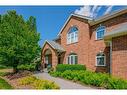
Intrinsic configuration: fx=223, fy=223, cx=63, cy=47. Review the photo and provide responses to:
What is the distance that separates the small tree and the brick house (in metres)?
4.93

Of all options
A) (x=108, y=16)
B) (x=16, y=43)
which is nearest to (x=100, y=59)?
(x=108, y=16)

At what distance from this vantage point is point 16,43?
24.3 m

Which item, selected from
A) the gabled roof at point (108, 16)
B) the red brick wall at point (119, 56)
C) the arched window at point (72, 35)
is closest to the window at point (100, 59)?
the gabled roof at point (108, 16)

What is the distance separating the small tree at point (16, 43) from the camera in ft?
79.7

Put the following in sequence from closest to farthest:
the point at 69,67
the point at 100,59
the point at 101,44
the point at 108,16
→ the point at 108,16, the point at 101,44, the point at 100,59, the point at 69,67

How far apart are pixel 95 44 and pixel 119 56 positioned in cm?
823

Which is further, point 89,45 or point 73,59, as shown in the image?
point 73,59

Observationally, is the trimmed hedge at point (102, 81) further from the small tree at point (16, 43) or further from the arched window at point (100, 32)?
the small tree at point (16, 43)

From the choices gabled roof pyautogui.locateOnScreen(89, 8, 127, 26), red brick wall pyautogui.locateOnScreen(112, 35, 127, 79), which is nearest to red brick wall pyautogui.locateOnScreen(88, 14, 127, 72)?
gabled roof pyautogui.locateOnScreen(89, 8, 127, 26)

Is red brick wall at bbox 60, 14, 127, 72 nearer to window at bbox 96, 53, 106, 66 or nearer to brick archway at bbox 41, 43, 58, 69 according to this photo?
window at bbox 96, 53, 106, 66

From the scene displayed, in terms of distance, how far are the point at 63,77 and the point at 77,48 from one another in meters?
6.47

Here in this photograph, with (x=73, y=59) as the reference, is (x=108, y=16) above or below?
above

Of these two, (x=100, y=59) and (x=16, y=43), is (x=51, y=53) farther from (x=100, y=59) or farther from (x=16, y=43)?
(x=100, y=59)
